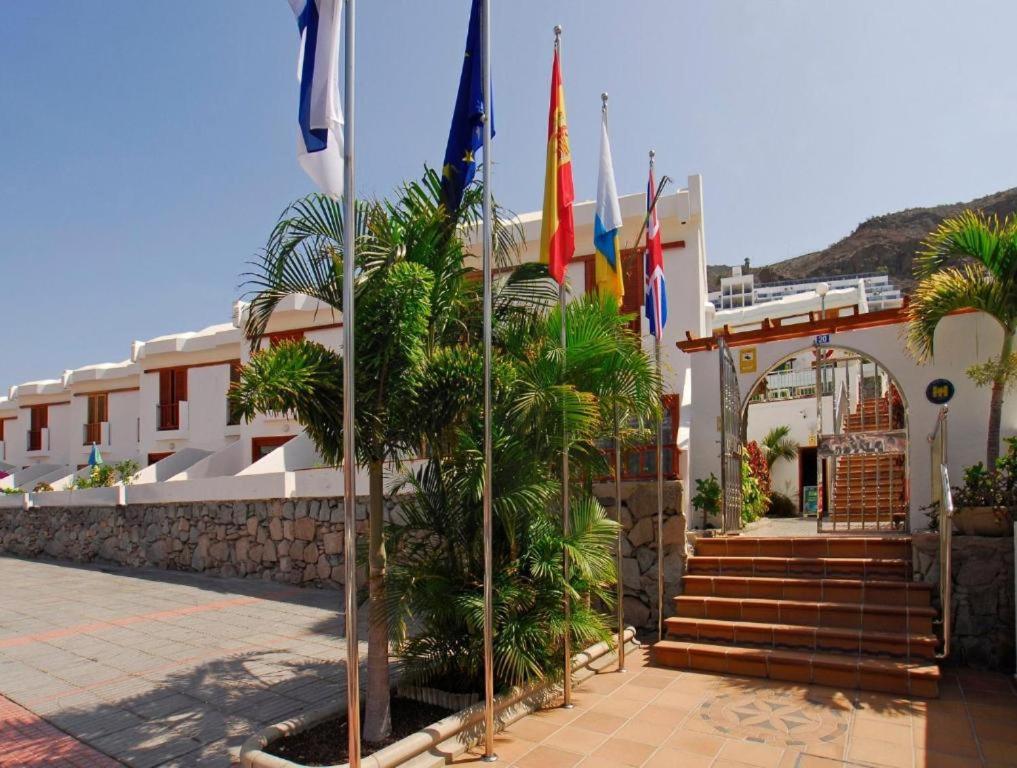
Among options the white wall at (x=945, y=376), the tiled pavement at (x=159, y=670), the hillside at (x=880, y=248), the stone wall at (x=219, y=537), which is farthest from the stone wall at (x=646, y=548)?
the hillside at (x=880, y=248)

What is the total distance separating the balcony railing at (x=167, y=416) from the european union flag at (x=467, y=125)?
18.8 m

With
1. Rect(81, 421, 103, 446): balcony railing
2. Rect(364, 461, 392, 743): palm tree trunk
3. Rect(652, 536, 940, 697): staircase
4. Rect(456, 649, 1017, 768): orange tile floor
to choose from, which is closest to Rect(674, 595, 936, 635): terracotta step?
Rect(652, 536, 940, 697): staircase

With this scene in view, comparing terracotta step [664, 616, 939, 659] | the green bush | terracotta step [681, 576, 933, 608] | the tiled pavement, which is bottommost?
the tiled pavement

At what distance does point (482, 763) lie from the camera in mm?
4699

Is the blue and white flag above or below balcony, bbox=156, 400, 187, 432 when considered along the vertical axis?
above

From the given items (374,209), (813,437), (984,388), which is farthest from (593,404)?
(813,437)

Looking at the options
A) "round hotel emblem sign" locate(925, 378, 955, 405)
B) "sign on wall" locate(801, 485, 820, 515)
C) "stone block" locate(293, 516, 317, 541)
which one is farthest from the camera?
"sign on wall" locate(801, 485, 820, 515)

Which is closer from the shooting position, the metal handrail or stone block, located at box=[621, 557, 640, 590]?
the metal handrail

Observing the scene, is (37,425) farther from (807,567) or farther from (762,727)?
(762,727)

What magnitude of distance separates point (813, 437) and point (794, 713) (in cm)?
1401

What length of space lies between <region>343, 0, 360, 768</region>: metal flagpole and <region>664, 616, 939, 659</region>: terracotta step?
4.27 m

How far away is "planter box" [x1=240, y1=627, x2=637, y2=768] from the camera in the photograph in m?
4.33

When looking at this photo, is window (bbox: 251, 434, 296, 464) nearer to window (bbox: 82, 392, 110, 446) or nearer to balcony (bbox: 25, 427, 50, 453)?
window (bbox: 82, 392, 110, 446)

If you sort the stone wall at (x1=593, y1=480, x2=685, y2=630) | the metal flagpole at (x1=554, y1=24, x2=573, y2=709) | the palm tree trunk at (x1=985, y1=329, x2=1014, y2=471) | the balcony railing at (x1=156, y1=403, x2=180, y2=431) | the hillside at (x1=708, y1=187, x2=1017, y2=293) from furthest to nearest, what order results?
1. the hillside at (x1=708, y1=187, x2=1017, y2=293)
2. the balcony railing at (x1=156, y1=403, x2=180, y2=431)
3. the stone wall at (x1=593, y1=480, x2=685, y2=630)
4. the palm tree trunk at (x1=985, y1=329, x2=1014, y2=471)
5. the metal flagpole at (x1=554, y1=24, x2=573, y2=709)
